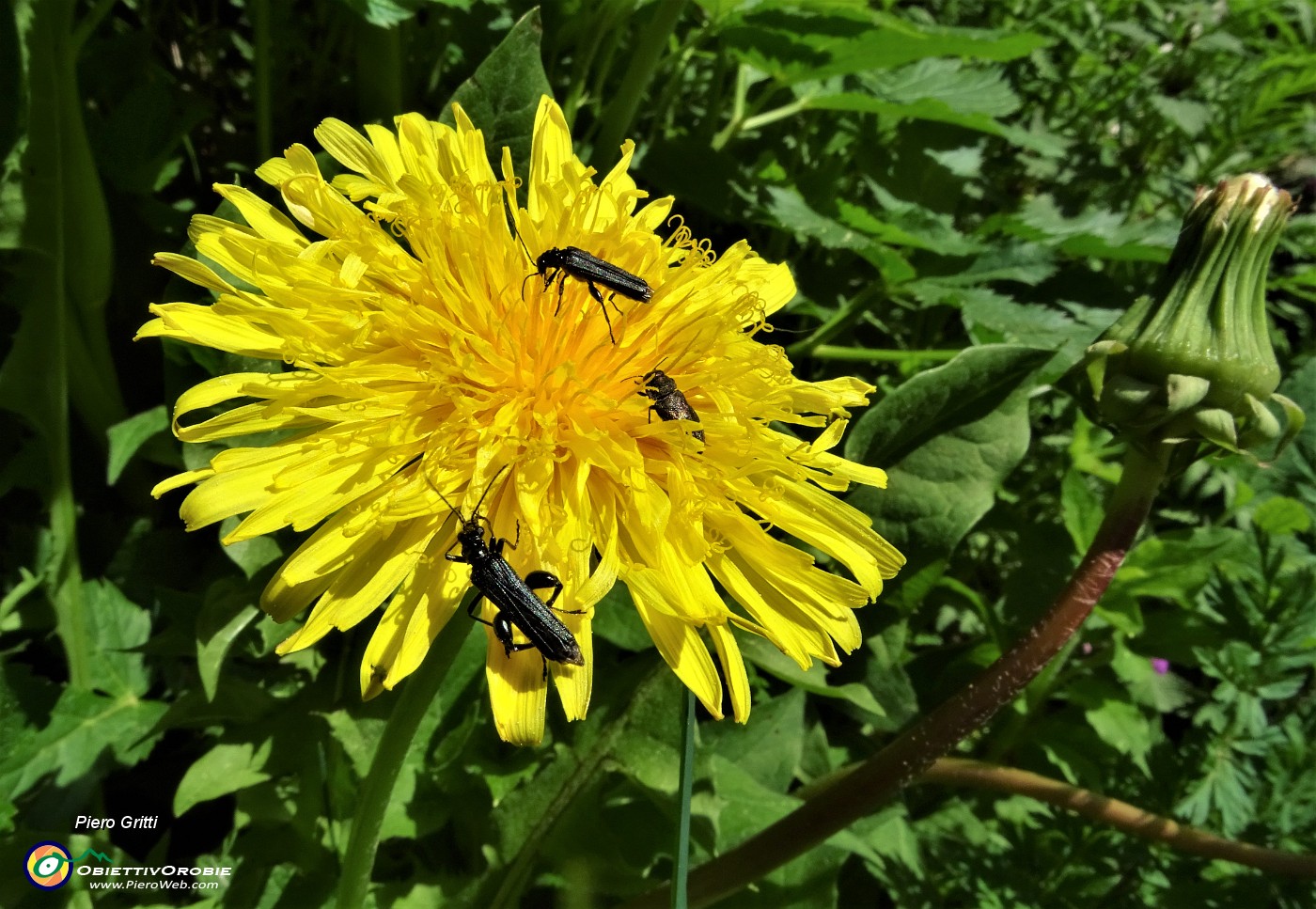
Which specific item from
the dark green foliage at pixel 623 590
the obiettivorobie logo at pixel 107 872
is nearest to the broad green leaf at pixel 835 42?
the dark green foliage at pixel 623 590

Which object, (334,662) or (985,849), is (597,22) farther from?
(985,849)

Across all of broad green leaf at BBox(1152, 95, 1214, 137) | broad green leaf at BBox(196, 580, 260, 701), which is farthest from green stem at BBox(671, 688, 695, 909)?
broad green leaf at BBox(1152, 95, 1214, 137)

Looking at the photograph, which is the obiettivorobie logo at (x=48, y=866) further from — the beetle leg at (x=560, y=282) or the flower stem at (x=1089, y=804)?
the flower stem at (x=1089, y=804)

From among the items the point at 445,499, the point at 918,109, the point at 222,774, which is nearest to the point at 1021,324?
the point at 918,109

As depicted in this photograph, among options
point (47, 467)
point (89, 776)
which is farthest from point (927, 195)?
point (89, 776)

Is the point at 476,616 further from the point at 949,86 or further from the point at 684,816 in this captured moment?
the point at 949,86

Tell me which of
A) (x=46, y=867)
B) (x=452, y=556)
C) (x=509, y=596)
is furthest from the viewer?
(x=46, y=867)

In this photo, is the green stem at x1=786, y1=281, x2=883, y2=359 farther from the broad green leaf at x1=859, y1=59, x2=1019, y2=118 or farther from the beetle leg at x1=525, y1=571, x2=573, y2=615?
the beetle leg at x1=525, y1=571, x2=573, y2=615
